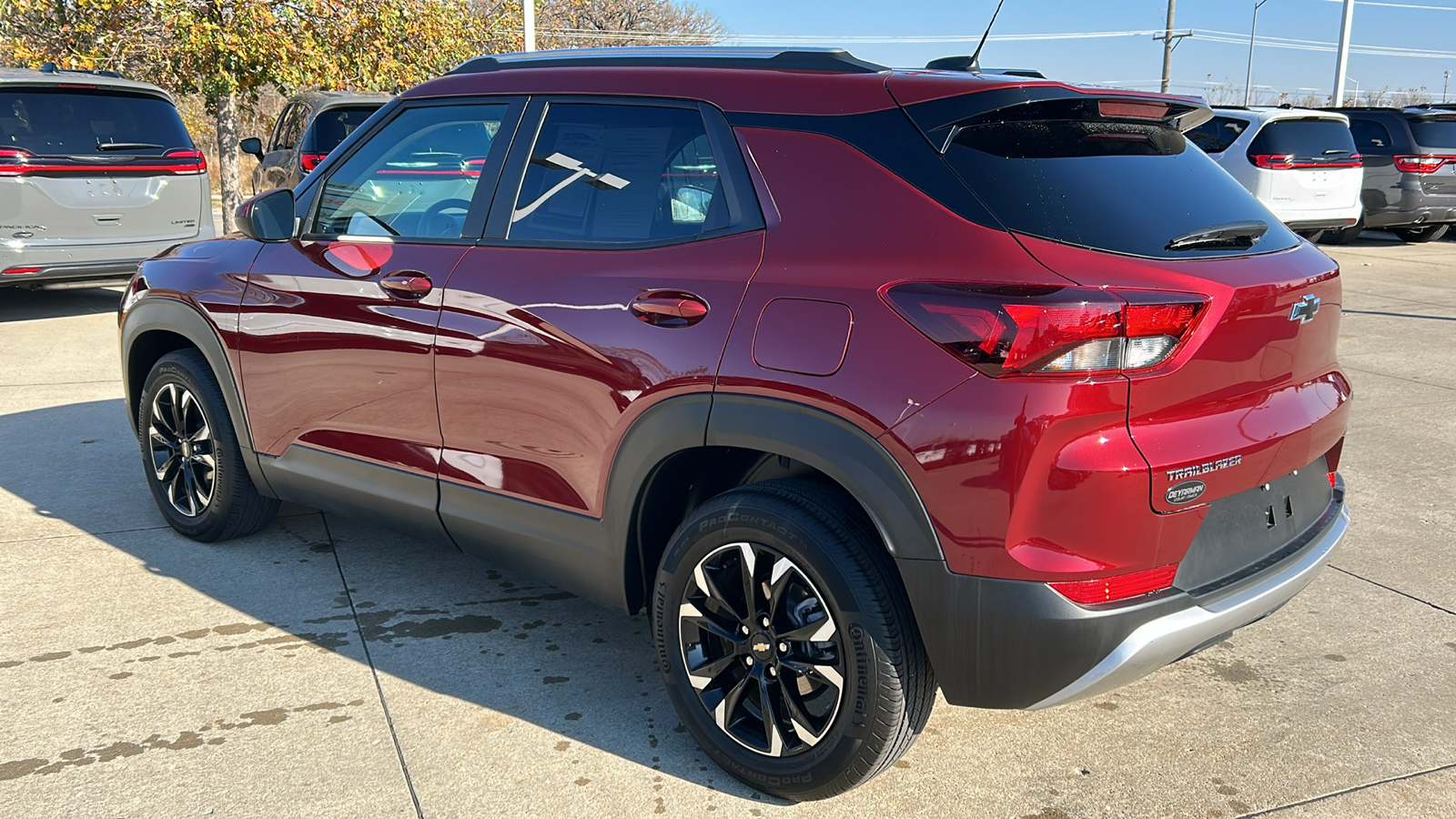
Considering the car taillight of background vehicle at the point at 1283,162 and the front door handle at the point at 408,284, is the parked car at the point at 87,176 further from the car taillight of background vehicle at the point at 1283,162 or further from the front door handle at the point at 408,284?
the car taillight of background vehicle at the point at 1283,162

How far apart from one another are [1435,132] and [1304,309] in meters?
15.4

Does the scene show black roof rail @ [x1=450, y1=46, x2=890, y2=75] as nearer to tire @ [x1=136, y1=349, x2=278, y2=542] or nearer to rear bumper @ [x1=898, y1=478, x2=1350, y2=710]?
rear bumper @ [x1=898, y1=478, x2=1350, y2=710]

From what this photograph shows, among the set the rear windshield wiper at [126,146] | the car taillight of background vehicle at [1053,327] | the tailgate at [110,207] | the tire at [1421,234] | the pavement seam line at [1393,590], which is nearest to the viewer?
the car taillight of background vehicle at [1053,327]

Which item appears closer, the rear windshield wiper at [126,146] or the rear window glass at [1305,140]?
the rear windshield wiper at [126,146]

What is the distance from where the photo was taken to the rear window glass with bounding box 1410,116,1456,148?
15.4 m

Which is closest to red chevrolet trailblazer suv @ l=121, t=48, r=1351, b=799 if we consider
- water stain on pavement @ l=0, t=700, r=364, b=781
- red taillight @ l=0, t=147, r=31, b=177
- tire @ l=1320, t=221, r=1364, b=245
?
water stain on pavement @ l=0, t=700, r=364, b=781

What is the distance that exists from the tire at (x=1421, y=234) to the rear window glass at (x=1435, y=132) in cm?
180

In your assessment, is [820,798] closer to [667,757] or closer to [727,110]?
[667,757]

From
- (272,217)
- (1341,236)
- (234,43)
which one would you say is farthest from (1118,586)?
(1341,236)

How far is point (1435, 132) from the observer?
15.5 metres

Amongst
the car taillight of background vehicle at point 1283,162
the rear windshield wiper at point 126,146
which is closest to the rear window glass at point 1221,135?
the car taillight of background vehicle at point 1283,162

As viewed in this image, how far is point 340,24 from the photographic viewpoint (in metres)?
16.5

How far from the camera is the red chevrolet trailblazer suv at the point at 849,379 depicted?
2385mm

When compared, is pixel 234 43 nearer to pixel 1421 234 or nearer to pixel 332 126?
pixel 332 126
